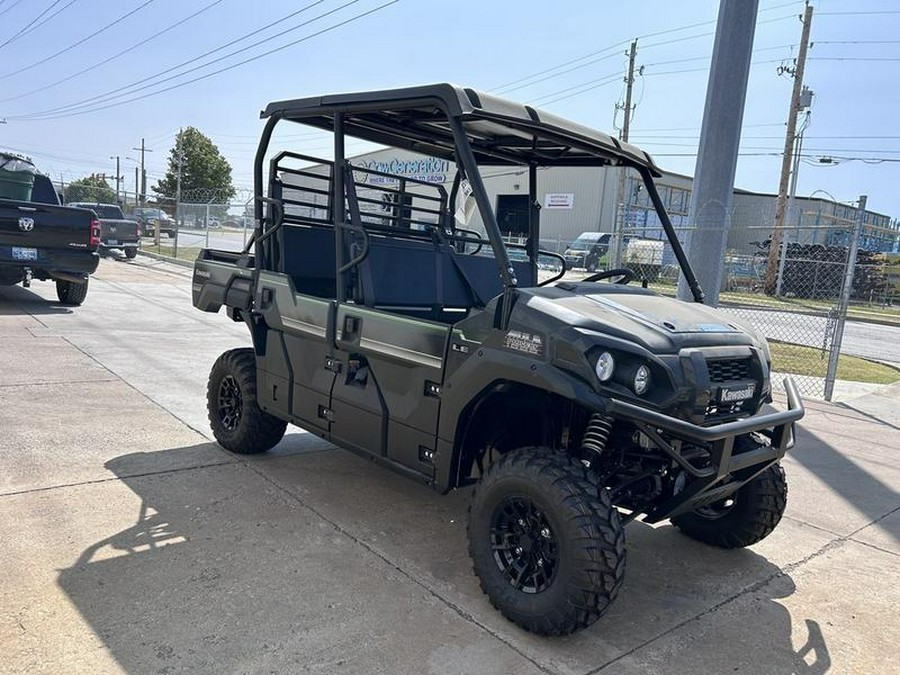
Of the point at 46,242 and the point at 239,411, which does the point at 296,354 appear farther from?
the point at 46,242

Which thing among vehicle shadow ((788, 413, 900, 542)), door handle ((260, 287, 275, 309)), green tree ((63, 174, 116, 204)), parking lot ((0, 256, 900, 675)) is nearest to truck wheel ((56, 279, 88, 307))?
parking lot ((0, 256, 900, 675))

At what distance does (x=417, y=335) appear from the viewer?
10.8 ft

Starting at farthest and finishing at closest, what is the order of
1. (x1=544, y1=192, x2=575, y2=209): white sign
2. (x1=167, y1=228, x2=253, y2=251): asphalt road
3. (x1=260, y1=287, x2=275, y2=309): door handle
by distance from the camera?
(x1=544, y1=192, x2=575, y2=209): white sign, (x1=167, y1=228, x2=253, y2=251): asphalt road, (x1=260, y1=287, x2=275, y2=309): door handle

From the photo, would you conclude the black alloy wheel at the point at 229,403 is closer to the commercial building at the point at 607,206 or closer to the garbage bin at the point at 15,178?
the garbage bin at the point at 15,178

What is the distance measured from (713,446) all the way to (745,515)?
1.12 meters

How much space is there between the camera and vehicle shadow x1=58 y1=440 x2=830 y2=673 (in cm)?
261

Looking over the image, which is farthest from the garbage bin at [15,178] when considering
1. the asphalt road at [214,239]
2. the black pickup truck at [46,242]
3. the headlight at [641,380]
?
the asphalt road at [214,239]

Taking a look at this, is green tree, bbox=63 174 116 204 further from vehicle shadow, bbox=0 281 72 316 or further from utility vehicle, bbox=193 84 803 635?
utility vehicle, bbox=193 84 803 635

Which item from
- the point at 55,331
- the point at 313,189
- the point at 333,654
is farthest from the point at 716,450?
the point at 55,331

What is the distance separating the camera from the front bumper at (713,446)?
256 centimetres

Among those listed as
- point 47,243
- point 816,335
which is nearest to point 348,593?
point 47,243

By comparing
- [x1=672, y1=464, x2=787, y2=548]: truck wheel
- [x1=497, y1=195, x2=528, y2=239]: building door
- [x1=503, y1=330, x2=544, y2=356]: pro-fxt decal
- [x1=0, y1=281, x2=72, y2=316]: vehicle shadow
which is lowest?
[x1=0, y1=281, x2=72, y2=316]: vehicle shadow

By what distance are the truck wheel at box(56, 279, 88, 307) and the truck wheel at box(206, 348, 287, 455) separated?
6.95m

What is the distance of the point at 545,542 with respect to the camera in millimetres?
2818
